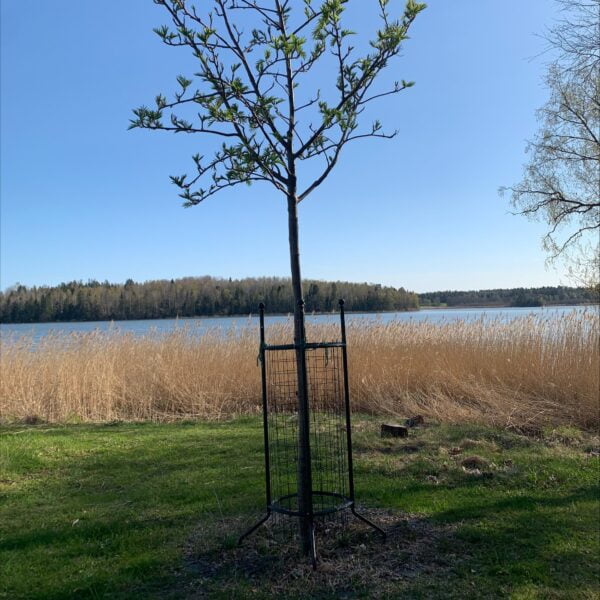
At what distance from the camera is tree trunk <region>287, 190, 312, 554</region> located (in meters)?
2.98

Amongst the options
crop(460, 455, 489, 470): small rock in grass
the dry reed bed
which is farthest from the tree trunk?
the dry reed bed

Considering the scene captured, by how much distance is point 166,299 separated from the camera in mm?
22266

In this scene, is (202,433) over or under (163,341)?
under

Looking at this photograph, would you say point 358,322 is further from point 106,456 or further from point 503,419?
point 106,456

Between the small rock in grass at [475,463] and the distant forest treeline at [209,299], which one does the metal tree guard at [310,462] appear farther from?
the distant forest treeline at [209,299]

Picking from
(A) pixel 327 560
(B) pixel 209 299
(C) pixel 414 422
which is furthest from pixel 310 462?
(B) pixel 209 299

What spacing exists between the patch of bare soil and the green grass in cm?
2

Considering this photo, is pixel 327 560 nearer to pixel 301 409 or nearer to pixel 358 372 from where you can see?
pixel 301 409

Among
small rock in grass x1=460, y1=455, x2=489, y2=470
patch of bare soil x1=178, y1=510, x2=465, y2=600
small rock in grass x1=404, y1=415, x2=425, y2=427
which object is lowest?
small rock in grass x1=404, y1=415, x2=425, y2=427

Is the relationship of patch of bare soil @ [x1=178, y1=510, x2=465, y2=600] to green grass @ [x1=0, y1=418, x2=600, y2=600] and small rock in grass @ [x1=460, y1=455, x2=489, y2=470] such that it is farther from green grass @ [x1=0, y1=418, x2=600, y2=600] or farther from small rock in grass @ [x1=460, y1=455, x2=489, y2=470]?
small rock in grass @ [x1=460, y1=455, x2=489, y2=470]

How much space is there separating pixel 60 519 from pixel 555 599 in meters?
3.02

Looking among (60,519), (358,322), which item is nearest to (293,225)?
(60,519)

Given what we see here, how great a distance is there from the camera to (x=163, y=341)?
10297 mm

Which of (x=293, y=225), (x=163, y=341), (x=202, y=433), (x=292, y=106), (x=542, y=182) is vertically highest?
(x=542, y=182)
